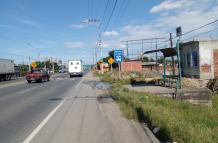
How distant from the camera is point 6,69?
58.9 m

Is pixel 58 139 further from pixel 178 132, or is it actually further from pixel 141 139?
pixel 178 132

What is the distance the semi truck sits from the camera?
56.5m

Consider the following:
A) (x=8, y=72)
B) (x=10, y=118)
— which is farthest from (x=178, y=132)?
(x=8, y=72)

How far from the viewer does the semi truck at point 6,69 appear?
185ft

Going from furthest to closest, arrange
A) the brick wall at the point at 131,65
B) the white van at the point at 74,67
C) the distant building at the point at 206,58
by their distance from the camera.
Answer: the brick wall at the point at 131,65 → the white van at the point at 74,67 → the distant building at the point at 206,58

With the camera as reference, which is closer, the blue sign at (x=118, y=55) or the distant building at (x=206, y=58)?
the distant building at (x=206, y=58)

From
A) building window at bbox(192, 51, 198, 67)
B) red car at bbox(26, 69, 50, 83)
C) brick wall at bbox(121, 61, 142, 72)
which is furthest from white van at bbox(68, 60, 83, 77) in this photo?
building window at bbox(192, 51, 198, 67)

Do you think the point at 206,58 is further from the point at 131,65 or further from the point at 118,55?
the point at 131,65

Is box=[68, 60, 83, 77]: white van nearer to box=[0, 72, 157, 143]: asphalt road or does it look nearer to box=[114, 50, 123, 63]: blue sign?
box=[114, 50, 123, 63]: blue sign

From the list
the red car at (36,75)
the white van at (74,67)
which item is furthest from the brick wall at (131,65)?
the red car at (36,75)

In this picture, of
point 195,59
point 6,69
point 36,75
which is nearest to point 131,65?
point 6,69

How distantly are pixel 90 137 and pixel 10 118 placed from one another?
15.1 feet

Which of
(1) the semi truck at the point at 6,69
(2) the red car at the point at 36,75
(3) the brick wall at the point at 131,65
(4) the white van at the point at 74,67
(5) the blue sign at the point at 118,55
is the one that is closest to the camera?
(5) the blue sign at the point at 118,55

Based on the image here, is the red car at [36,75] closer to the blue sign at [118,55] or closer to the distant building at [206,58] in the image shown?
the blue sign at [118,55]
